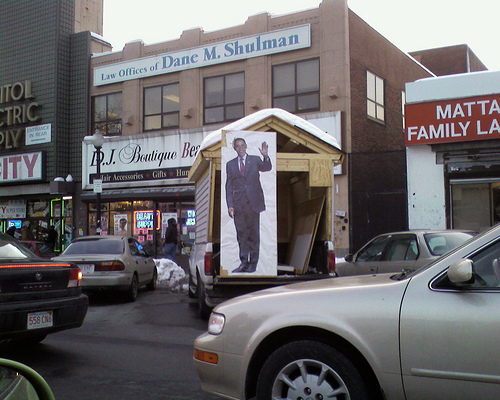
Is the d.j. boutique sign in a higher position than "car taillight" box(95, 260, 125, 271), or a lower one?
higher

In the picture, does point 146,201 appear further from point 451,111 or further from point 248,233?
point 248,233

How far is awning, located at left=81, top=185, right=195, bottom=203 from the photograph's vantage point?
1959 centimetres

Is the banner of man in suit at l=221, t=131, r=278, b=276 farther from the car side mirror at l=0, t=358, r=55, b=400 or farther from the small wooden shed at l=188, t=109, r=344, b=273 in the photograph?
the car side mirror at l=0, t=358, r=55, b=400

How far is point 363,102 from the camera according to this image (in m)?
18.4

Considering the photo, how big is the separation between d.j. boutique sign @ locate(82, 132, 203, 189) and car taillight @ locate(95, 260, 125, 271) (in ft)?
30.6

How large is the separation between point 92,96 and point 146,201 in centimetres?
577

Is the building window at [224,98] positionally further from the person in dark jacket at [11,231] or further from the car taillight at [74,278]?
the car taillight at [74,278]

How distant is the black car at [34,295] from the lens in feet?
18.3

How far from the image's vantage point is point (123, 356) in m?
6.30

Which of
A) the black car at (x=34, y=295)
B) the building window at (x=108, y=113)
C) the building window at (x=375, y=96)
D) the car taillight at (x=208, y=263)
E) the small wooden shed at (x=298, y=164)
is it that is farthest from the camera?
the building window at (x=108, y=113)

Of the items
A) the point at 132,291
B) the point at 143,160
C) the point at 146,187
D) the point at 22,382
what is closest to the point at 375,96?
the point at 143,160

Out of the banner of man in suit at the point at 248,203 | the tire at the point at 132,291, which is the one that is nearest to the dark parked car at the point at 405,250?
the banner of man in suit at the point at 248,203

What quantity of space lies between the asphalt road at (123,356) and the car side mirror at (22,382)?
2.93 m

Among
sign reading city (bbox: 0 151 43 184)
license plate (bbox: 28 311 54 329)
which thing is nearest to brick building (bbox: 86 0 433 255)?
sign reading city (bbox: 0 151 43 184)
